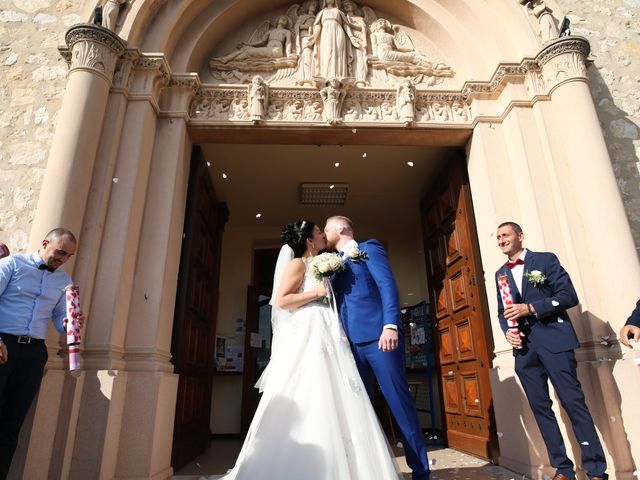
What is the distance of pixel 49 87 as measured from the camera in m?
4.27

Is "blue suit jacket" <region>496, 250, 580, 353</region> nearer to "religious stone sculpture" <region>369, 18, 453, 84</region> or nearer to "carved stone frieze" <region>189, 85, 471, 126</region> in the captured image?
"carved stone frieze" <region>189, 85, 471, 126</region>

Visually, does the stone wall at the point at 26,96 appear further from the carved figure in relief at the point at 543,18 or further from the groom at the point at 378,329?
the carved figure in relief at the point at 543,18

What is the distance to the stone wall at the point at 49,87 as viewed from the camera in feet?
12.7

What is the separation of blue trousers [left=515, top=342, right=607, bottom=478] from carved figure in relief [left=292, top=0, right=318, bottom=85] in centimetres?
354

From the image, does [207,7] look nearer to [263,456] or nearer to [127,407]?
[127,407]

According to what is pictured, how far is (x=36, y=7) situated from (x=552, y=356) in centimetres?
601

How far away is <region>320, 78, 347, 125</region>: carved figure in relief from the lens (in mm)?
4520

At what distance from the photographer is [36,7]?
4.63 m

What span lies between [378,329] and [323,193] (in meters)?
4.27

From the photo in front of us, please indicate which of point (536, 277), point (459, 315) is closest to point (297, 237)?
point (536, 277)

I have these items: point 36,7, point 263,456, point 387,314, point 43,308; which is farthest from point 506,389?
point 36,7

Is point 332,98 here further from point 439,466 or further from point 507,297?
point 439,466

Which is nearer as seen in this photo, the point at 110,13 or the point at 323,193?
the point at 110,13

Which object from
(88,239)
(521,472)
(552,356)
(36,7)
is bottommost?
(521,472)
